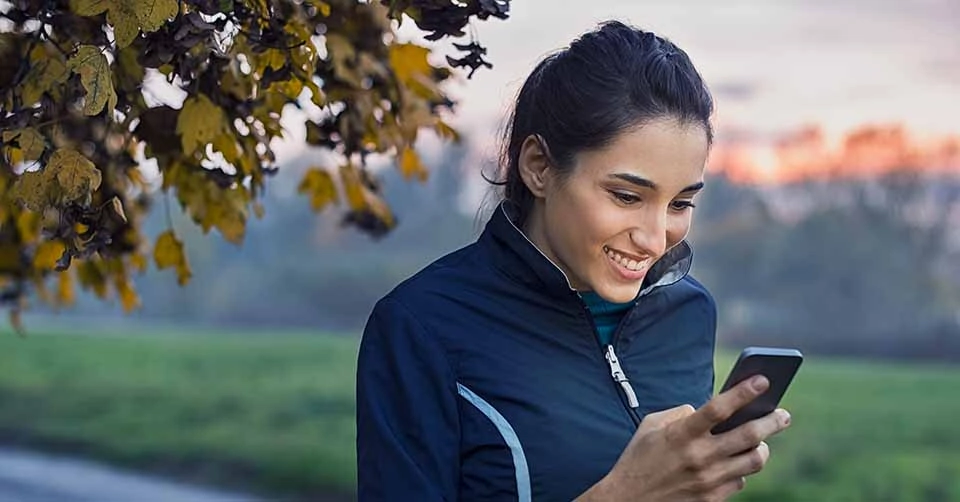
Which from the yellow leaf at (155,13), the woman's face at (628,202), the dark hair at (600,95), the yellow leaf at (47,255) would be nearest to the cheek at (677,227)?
the woman's face at (628,202)

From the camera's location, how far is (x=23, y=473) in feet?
29.2

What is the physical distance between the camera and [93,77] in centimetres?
166

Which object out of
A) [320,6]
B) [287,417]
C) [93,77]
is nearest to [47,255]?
[320,6]

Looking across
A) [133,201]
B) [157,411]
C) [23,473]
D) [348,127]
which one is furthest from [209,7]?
[157,411]

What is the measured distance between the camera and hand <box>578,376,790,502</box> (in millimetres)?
1434

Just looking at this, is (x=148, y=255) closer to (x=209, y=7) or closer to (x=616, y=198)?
(x=209, y=7)

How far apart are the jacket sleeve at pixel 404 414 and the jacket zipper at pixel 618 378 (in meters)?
0.23

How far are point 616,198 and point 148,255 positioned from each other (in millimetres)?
1654

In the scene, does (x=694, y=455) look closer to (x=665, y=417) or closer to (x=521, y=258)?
(x=665, y=417)

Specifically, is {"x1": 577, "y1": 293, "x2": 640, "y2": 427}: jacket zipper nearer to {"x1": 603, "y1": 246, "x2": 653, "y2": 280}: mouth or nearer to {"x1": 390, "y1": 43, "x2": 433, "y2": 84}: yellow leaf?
{"x1": 603, "y1": 246, "x2": 653, "y2": 280}: mouth

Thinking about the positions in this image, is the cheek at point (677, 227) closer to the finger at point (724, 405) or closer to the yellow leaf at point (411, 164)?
the finger at point (724, 405)

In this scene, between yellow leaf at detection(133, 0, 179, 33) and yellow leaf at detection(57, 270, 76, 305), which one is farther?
yellow leaf at detection(57, 270, 76, 305)

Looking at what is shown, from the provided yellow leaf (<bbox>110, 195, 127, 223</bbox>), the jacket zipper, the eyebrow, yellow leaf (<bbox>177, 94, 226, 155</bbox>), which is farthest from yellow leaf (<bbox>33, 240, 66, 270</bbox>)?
the eyebrow

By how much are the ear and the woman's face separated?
0.11ft
